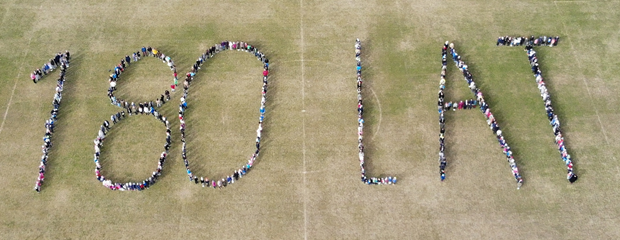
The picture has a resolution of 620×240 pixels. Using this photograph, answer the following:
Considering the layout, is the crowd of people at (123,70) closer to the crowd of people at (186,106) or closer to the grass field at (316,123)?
the grass field at (316,123)

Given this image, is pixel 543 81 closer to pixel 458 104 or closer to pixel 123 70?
pixel 458 104

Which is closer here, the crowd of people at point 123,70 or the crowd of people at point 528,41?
the crowd of people at point 123,70

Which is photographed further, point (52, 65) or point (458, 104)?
point (52, 65)

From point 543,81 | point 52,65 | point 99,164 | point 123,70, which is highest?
point 52,65

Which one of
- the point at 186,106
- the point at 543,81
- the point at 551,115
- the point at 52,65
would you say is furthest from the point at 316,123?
the point at 52,65

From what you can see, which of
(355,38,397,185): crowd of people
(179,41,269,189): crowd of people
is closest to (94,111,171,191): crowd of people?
(179,41,269,189): crowd of people

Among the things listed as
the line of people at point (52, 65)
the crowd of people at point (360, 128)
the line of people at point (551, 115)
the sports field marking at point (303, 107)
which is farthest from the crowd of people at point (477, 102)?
the line of people at point (52, 65)

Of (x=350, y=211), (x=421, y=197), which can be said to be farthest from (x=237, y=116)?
(x=421, y=197)
